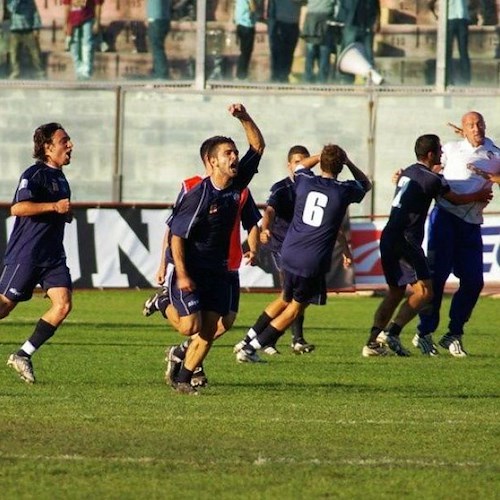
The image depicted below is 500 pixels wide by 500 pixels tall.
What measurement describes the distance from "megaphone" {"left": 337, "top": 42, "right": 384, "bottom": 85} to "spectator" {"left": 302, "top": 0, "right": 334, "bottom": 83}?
0.30 metres

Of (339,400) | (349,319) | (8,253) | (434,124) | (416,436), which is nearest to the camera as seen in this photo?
(416,436)

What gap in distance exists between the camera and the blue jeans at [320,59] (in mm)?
28125

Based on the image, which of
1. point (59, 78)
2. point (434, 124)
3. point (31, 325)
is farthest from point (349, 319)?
point (59, 78)

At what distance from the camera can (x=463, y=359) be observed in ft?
51.8

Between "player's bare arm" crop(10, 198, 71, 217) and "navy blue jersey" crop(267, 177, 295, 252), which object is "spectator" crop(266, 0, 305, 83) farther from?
"player's bare arm" crop(10, 198, 71, 217)

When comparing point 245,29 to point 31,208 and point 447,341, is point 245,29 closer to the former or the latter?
point 447,341

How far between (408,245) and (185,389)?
4463 mm

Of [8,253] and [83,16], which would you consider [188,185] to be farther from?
[83,16]

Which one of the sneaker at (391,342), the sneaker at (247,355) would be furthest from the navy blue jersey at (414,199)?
the sneaker at (247,355)

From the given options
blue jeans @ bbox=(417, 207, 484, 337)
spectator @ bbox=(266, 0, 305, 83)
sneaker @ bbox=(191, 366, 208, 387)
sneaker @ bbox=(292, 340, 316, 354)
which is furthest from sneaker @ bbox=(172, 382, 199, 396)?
spectator @ bbox=(266, 0, 305, 83)

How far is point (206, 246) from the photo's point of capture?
11797 mm

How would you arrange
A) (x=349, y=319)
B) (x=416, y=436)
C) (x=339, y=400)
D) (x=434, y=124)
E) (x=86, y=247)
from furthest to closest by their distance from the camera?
(x=434, y=124) < (x=86, y=247) < (x=349, y=319) < (x=339, y=400) < (x=416, y=436)

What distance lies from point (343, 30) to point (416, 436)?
18.7m

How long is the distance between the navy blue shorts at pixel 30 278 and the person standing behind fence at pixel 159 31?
52.4 feet
